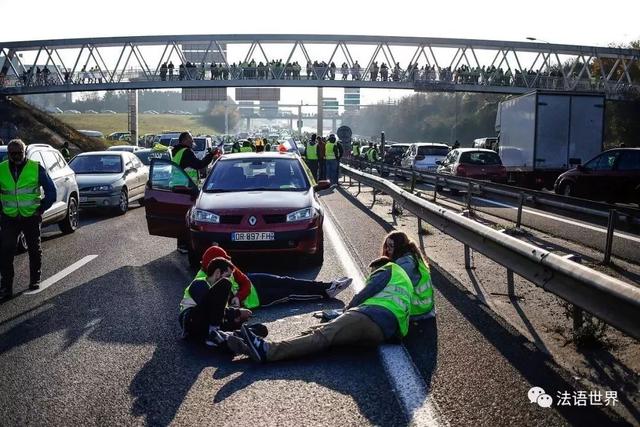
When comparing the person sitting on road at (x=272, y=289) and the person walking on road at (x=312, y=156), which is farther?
the person walking on road at (x=312, y=156)

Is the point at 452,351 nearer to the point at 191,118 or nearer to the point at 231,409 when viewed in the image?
the point at 231,409

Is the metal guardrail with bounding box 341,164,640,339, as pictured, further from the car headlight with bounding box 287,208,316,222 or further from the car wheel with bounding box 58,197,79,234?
the car wheel with bounding box 58,197,79,234

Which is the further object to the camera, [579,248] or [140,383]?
[579,248]

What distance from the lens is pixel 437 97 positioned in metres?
110

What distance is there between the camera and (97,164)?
18.9 m

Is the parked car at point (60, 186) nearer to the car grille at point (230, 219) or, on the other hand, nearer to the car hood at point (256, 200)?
the car hood at point (256, 200)

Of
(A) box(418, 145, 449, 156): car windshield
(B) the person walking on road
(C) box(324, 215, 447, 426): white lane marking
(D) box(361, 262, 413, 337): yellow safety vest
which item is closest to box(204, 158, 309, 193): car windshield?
(D) box(361, 262, 413, 337): yellow safety vest

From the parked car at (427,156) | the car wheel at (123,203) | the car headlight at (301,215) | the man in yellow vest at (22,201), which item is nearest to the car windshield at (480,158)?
the parked car at (427,156)

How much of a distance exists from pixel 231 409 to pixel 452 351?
1.96 m

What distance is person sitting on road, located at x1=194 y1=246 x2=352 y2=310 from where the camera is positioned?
6.87 meters

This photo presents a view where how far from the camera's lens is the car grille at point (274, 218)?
9.20m

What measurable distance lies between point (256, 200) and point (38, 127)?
160ft

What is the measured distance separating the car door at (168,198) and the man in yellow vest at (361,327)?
4995mm

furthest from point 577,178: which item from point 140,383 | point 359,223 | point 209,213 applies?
point 140,383
